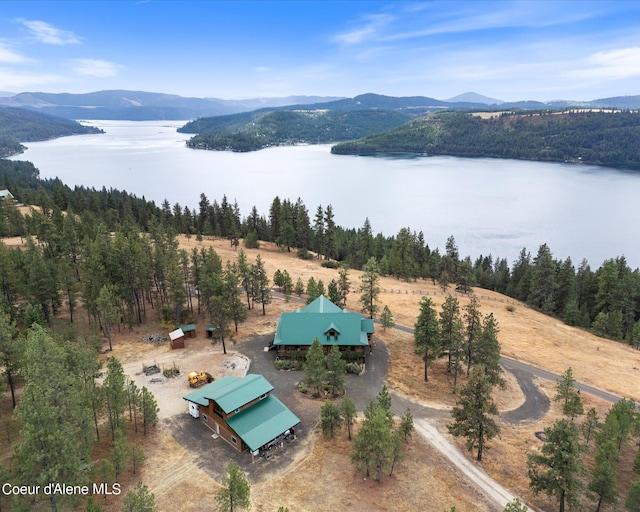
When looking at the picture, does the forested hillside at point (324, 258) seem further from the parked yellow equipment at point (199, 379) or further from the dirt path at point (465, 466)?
the dirt path at point (465, 466)

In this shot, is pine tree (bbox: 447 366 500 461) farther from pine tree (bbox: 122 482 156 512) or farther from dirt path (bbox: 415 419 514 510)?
pine tree (bbox: 122 482 156 512)

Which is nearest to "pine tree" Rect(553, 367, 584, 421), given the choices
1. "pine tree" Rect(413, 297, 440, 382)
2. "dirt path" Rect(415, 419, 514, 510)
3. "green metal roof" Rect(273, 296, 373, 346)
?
"dirt path" Rect(415, 419, 514, 510)

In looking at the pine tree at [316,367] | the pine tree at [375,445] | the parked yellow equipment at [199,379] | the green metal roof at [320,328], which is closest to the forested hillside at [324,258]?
the parked yellow equipment at [199,379]

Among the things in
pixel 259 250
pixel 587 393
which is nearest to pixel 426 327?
pixel 587 393

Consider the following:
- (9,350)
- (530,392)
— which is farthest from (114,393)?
(530,392)

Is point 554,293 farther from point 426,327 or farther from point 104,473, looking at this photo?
point 104,473

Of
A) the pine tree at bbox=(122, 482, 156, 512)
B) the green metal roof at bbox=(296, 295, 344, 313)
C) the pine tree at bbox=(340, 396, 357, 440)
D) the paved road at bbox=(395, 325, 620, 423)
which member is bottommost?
the paved road at bbox=(395, 325, 620, 423)
